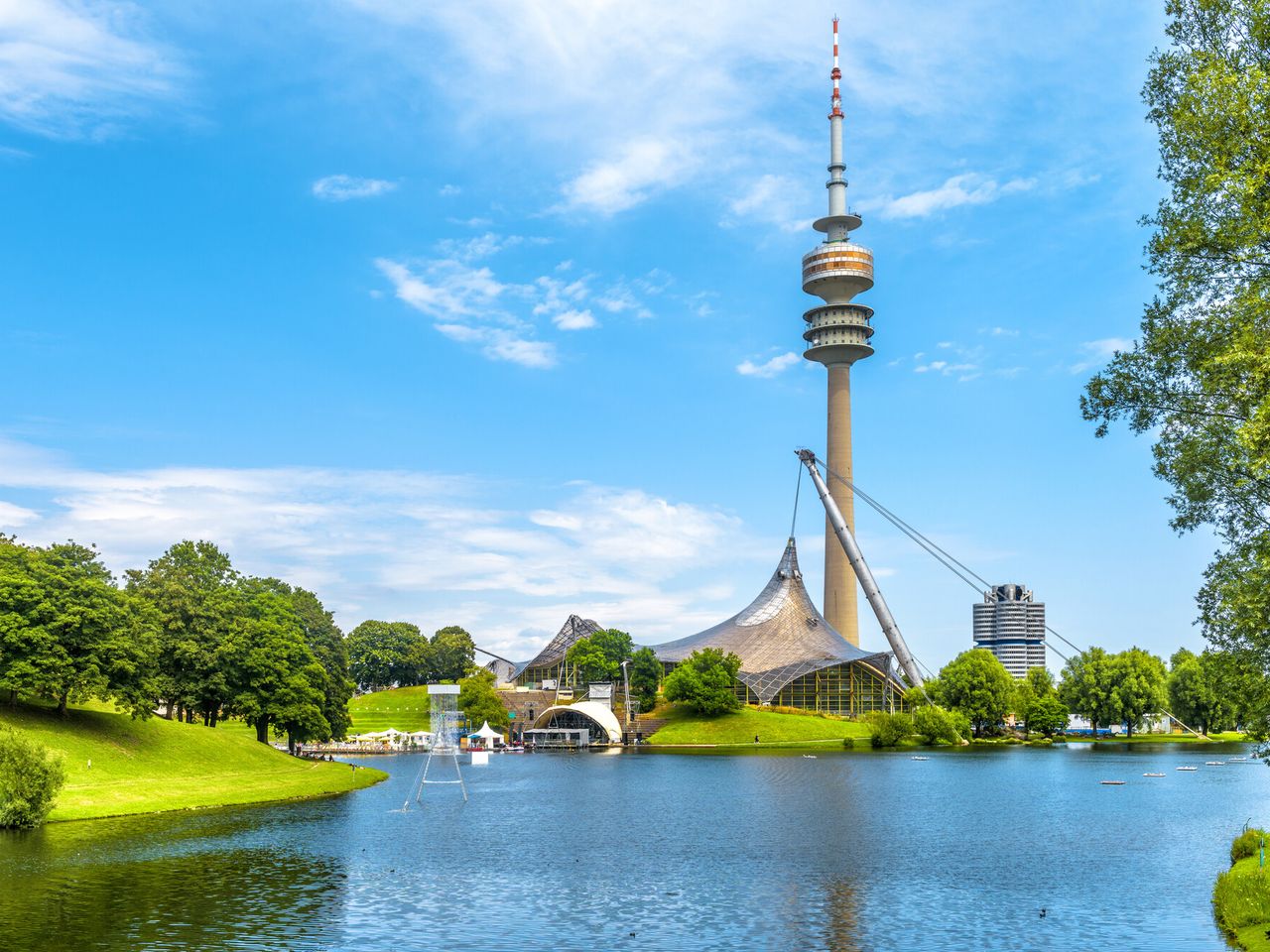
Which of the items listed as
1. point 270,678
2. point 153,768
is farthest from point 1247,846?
point 270,678

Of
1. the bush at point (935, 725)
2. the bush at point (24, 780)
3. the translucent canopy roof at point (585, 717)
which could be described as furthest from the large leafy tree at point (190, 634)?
the bush at point (935, 725)

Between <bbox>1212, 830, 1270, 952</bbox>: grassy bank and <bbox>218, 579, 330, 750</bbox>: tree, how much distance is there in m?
69.5

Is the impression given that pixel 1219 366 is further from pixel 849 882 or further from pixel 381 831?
pixel 381 831

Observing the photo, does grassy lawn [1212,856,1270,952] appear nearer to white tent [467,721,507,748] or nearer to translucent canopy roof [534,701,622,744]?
white tent [467,721,507,748]

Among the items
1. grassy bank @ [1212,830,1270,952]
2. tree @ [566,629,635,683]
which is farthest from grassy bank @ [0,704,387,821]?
tree @ [566,629,635,683]

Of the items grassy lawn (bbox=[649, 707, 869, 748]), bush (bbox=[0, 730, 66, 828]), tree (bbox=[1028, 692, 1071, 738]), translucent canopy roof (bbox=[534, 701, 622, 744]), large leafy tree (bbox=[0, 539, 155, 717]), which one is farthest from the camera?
tree (bbox=[1028, 692, 1071, 738])

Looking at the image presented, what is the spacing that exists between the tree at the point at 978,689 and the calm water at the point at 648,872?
235ft

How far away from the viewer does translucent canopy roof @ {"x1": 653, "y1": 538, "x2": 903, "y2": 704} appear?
172 meters

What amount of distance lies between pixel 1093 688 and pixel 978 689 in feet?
69.5

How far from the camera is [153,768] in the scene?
69.6 m

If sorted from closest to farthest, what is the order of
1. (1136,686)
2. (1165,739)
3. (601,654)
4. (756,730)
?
1. (756,730)
2. (1136,686)
3. (1165,739)
4. (601,654)

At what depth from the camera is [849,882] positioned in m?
40.9

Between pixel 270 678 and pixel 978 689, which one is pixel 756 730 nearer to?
pixel 978 689

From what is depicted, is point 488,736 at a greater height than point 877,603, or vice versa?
point 877,603
